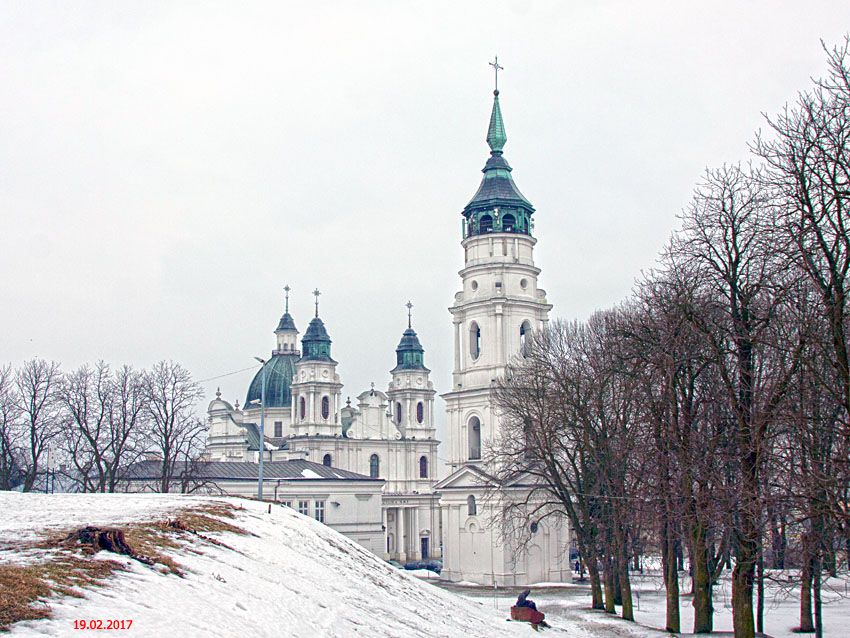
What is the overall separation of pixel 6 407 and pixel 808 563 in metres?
39.1

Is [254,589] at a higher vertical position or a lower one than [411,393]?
lower

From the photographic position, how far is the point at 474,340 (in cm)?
5794

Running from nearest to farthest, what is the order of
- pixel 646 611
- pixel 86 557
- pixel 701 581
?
pixel 86 557 < pixel 701 581 < pixel 646 611

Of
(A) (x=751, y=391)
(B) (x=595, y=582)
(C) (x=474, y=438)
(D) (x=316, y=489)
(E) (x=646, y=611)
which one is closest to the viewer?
(A) (x=751, y=391)

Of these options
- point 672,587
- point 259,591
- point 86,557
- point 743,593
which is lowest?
point 672,587

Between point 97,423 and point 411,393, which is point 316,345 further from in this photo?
point 97,423

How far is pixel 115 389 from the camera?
4681 cm

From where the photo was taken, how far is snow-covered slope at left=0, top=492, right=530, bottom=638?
1223 centimetres

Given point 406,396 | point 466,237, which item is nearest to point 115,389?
point 466,237

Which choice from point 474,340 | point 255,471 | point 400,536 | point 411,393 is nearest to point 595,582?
point 474,340

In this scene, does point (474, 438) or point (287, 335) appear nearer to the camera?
point (474, 438)

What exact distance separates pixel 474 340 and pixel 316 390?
118 ft
